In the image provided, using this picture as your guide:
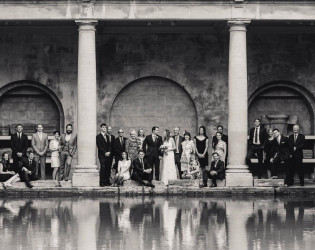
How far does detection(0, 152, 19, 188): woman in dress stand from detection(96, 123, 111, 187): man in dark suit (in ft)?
9.76

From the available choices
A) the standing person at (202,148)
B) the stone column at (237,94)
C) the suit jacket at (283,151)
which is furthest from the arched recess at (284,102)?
the suit jacket at (283,151)

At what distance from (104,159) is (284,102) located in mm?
9624

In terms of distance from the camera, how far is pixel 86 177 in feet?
109

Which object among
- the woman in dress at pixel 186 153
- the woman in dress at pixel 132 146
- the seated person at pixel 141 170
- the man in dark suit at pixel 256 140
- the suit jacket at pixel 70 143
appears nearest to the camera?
the seated person at pixel 141 170

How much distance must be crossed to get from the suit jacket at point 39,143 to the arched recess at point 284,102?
9.12 meters

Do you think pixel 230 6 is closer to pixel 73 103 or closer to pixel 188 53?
pixel 188 53

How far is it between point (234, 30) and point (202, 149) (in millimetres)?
4431

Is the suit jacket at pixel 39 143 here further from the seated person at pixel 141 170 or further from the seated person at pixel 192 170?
the seated person at pixel 192 170

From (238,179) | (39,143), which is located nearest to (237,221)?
(238,179)

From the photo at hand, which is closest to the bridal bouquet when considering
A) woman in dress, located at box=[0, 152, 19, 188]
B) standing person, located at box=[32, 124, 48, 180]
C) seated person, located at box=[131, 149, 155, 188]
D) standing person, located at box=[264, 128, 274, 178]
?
seated person, located at box=[131, 149, 155, 188]

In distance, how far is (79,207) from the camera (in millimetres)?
26969

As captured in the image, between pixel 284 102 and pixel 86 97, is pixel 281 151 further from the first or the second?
pixel 86 97

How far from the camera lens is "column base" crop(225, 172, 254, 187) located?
33188mm

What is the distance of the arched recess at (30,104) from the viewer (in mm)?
38969
